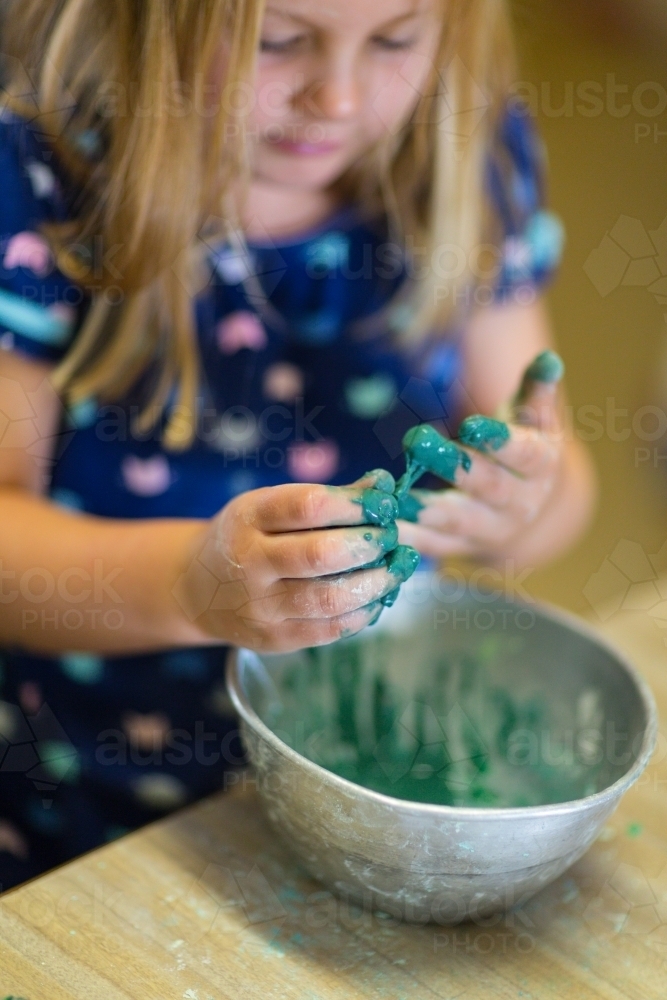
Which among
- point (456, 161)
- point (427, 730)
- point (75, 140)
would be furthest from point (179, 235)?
point (427, 730)

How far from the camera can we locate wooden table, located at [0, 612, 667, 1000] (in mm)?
368

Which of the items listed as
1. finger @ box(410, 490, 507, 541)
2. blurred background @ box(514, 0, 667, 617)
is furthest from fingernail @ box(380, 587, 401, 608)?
blurred background @ box(514, 0, 667, 617)

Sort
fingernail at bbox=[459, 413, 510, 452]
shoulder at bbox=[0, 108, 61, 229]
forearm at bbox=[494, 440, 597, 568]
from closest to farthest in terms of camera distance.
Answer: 1. fingernail at bbox=[459, 413, 510, 452]
2. shoulder at bbox=[0, 108, 61, 229]
3. forearm at bbox=[494, 440, 597, 568]

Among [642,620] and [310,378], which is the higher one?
[310,378]

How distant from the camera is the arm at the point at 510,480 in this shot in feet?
1.59

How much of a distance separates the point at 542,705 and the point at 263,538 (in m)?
0.20

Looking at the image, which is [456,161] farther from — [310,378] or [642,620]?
[642,620]

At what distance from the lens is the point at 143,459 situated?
2.11ft

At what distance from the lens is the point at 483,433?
0.45 metres

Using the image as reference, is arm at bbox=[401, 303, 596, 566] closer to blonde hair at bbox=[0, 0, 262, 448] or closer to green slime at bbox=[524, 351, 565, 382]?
green slime at bbox=[524, 351, 565, 382]

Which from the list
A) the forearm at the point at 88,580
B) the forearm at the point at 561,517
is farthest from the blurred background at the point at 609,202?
the forearm at the point at 88,580

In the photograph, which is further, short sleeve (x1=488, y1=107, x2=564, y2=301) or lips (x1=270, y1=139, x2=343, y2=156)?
short sleeve (x1=488, y1=107, x2=564, y2=301)

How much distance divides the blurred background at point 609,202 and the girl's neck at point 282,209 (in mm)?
947

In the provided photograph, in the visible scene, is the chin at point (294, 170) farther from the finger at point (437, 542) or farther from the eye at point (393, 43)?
the finger at point (437, 542)
